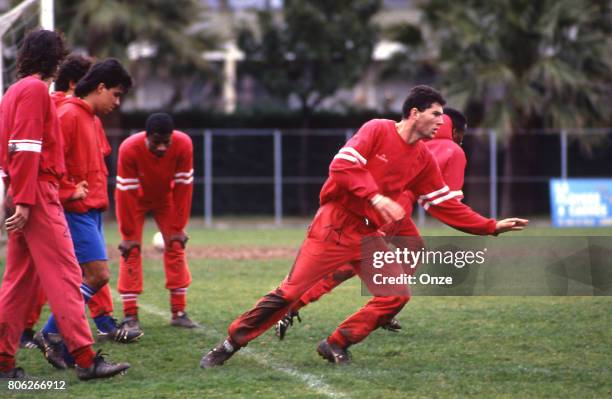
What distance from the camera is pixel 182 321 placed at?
9.68 metres

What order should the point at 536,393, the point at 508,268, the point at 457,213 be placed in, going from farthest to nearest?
the point at 508,268, the point at 457,213, the point at 536,393

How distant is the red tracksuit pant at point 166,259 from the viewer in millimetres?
9571

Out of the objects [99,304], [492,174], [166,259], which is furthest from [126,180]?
[492,174]

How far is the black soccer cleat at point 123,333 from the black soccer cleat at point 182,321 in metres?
0.54

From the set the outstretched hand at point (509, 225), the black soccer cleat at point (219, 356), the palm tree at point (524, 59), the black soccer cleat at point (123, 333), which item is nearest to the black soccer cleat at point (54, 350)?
the black soccer cleat at point (219, 356)

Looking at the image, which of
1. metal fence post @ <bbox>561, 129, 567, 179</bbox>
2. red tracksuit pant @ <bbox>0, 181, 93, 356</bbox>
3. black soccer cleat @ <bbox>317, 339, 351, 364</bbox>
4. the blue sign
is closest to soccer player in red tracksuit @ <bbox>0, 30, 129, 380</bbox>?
red tracksuit pant @ <bbox>0, 181, 93, 356</bbox>

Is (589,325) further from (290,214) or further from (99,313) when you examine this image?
(290,214)

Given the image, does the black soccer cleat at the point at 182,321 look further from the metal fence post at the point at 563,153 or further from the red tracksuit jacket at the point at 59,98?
the metal fence post at the point at 563,153

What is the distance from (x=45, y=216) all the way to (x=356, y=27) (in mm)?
21402

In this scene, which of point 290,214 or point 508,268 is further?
point 290,214

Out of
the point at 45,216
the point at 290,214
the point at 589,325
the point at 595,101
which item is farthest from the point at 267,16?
the point at 45,216

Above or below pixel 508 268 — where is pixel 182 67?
above

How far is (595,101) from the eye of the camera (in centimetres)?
2527

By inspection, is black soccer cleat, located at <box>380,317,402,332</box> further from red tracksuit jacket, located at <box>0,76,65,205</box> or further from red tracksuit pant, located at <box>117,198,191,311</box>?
red tracksuit jacket, located at <box>0,76,65,205</box>
